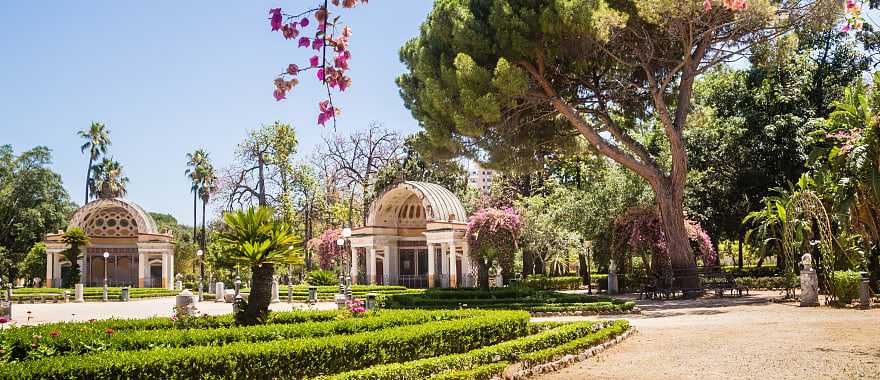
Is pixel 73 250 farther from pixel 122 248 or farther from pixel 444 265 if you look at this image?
pixel 444 265

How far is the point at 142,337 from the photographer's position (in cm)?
908

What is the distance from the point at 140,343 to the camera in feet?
29.3

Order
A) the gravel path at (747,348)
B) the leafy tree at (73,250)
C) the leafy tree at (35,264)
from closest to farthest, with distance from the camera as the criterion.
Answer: the gravel path at (747,348) → the leafy tree at (73,250) → the leafy tree at (35,264)

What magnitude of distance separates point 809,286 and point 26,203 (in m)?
50.0

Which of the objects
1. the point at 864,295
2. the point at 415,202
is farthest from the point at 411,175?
the point at 864,295

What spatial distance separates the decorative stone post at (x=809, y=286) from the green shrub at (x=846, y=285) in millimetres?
562

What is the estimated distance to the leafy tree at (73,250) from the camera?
1567 inches

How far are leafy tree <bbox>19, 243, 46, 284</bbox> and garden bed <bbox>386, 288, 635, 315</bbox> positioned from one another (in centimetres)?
3276

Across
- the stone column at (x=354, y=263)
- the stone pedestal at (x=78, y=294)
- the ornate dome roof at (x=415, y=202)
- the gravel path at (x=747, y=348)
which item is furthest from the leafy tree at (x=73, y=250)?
the gravel path at (x=747, y=348)

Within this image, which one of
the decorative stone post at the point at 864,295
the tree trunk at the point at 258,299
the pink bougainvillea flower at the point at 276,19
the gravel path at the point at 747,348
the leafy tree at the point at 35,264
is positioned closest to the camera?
the pink bougainvillea flower at the point at 276,19

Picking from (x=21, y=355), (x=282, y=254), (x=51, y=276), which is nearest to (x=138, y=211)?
(x=51, y=276)

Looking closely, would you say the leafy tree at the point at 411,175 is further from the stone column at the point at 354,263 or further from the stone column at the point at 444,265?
the stone column at the point at 444,265

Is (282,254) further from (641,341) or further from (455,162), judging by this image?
(455,162)

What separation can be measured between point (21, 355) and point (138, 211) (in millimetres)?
38406
